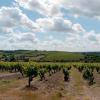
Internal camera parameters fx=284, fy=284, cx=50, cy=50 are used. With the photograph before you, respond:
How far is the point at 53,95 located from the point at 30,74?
2300 centimetres

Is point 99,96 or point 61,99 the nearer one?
point 61,99

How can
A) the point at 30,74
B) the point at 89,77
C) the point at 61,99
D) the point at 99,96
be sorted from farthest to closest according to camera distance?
the point at 89,77 → the point at 30,74 → the point at 99,96 → the point at 61,99

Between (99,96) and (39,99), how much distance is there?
1589cm

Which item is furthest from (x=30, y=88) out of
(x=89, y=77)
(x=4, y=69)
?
(x=4, y=69)

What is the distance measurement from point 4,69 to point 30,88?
110m

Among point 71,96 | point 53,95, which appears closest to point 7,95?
point 53,95

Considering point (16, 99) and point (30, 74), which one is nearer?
point (16, 99)

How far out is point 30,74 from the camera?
97.2 metres

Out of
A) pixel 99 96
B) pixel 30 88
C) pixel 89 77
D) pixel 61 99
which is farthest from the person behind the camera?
pixel 89 77

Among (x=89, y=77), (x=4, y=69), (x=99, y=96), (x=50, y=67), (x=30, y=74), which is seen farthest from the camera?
(x=4, y=69)

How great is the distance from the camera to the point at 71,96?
2911 inches

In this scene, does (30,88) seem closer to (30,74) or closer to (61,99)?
(30,74)

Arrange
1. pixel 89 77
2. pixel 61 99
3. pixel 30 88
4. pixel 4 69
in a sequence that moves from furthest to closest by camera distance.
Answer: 1. pixel 4 69
2. pixel 89 77
3. pixel 30 88
4. pixel 61 99

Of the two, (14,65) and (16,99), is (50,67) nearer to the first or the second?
(14,65)
